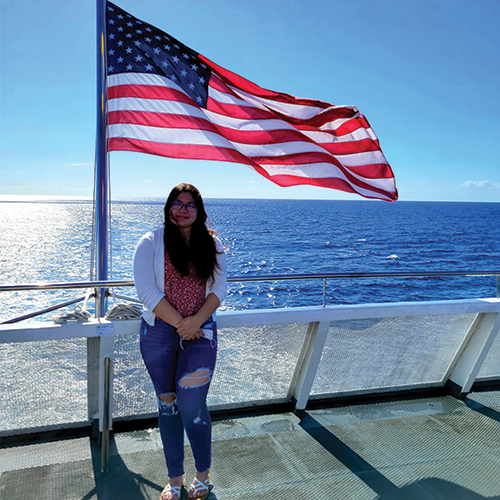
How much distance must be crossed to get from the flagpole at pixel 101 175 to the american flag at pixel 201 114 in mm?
297

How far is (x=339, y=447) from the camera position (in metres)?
3.09

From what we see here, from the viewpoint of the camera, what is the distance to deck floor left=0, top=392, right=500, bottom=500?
260cm

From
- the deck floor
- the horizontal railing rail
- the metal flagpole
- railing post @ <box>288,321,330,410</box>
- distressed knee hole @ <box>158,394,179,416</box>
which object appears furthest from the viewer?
railing post @ <box>288,321,330,410</box>

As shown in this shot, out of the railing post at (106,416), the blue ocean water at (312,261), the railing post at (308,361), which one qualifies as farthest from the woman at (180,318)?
the blue ocean water at (312,261)

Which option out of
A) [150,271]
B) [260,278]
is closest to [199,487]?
[150,271]

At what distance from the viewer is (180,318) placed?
2.38m

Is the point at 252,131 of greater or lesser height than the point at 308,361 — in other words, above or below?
above

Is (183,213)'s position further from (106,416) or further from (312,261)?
(312,261)

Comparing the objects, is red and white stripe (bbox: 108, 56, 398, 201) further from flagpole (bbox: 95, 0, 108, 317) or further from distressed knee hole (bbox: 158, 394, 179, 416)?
distressed knee hole (bbox: 158, 394, 179, 416)

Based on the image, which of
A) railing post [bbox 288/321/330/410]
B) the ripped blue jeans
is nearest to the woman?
the ripped blue jeans

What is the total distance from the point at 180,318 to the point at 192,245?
0.38 m

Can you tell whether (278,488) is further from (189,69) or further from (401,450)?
(189,69)

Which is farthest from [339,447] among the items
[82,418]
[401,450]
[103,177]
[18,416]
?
[103,177]

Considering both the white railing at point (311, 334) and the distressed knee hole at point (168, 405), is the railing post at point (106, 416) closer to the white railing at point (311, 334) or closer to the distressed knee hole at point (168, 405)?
the white railing at point (311, 334)
